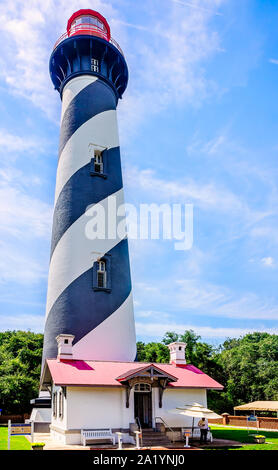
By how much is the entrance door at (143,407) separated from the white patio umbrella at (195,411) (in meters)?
0.86

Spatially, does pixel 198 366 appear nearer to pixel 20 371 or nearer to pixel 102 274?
pixel 20 371

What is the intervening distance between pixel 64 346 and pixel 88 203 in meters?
6.47

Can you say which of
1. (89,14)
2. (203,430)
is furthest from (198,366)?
(89,14)

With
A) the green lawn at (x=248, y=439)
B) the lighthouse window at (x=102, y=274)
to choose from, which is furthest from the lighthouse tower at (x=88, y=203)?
the green lawn at (x=248, y=439)

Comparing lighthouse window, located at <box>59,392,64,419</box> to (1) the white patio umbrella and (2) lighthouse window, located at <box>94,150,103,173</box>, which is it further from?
(2) lighthouse window, located at <box>94,150,103,173</box>

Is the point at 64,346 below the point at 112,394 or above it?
above

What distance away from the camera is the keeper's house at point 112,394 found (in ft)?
45.3

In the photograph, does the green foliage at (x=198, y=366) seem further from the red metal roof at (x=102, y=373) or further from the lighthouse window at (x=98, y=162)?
the lighthouse window at (x=98, y=162)

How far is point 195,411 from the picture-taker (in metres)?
14.2

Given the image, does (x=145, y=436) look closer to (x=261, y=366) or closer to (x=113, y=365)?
(x=113, y=365)

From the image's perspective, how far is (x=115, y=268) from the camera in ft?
59.8

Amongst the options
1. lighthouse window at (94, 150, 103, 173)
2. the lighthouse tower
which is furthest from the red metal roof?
lighthouse window at (94, 150, 103, 173)

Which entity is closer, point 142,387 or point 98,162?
point 142,387

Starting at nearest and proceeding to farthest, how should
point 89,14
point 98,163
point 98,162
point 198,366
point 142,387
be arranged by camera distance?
1. point 142,387
2. point 98,163
3. point 98,162
4. point 89,14
5. point 198,366
